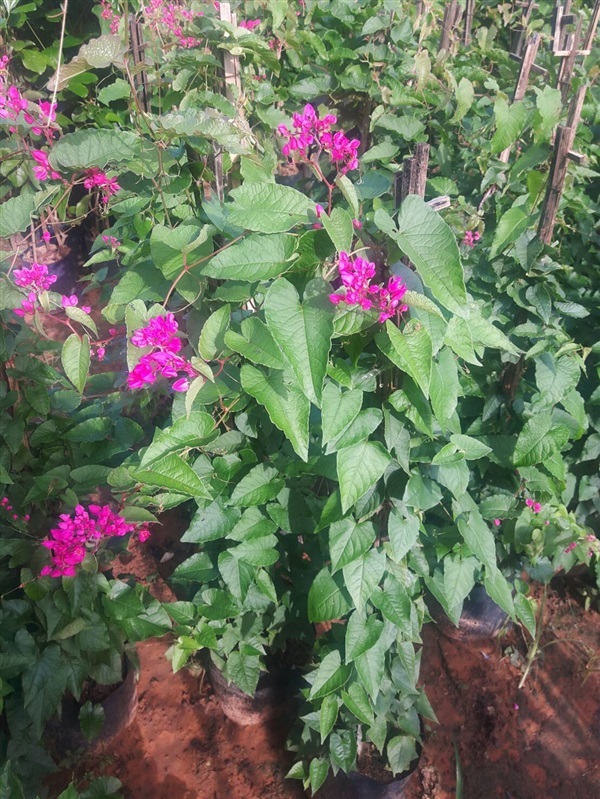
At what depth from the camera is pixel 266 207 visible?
0.99m

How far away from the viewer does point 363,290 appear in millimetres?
909

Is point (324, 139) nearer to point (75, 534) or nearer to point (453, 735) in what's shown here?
point (75, 534)

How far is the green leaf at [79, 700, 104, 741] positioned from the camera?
5.67ft

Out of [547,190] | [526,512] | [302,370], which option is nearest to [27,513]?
[302,370]

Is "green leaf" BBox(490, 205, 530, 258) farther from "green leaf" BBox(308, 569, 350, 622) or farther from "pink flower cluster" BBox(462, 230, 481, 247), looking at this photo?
"green leaf" BBox(308, 569, 350, 622)

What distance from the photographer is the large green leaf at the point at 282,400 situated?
102 centimetres

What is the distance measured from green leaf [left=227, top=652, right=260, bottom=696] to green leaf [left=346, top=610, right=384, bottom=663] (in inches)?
17.6

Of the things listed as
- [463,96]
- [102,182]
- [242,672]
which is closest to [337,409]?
[102,182]

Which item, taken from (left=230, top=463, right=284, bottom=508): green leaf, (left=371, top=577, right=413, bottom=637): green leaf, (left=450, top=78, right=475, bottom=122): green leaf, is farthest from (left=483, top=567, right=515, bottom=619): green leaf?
(left=450, top=78, right=475, bottom=122): green leaf

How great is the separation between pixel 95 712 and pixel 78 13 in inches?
163

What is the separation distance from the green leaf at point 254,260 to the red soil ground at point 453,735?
171 centimetres

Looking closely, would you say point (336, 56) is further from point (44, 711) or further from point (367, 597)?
point (44, 711)

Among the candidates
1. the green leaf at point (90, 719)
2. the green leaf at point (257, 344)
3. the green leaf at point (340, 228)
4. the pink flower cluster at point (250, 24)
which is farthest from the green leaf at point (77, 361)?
the pink flower cluster at point (250, 24)

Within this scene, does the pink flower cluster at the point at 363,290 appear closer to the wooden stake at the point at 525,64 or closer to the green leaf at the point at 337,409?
the green leaf at the point at 337,409
